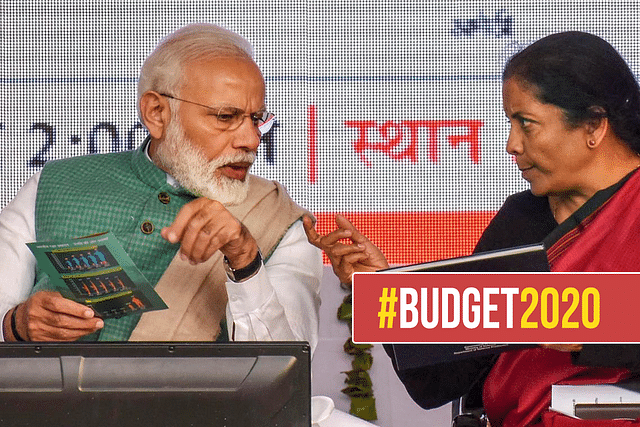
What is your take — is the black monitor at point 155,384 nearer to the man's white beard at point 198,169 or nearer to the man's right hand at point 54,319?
the man's right hand at point 54,319

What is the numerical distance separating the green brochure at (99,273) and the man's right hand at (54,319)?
0.04 metres

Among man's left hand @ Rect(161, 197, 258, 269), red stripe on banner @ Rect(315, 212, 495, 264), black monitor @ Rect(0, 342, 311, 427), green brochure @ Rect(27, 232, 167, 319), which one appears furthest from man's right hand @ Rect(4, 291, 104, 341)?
red stripe on banner @ Rect(315, 212, 495, 264)

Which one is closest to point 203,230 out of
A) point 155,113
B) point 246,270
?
point 246,270

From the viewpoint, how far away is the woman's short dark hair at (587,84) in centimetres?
246

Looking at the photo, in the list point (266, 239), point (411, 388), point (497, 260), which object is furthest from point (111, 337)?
point (497, 260)

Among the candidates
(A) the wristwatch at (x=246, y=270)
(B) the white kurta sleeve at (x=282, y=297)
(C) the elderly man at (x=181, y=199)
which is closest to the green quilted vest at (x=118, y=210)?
(C) the elderly man at (x=181, y=199)

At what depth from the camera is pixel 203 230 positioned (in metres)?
2.21

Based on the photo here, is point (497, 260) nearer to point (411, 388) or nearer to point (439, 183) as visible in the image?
point (411, 388)

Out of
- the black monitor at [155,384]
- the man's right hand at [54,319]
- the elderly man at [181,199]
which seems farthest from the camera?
the elderly man at [181,199]

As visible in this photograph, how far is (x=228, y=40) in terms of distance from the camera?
9.15 feet

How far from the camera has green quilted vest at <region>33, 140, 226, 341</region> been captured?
2.66m

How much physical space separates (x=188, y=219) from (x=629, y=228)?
1.04 metres

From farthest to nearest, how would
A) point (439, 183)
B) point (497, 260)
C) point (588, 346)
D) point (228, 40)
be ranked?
point (439, 183), point (228, 40), point (588, 346), point (497, 260)

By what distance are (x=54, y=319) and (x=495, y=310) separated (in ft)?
3.43
